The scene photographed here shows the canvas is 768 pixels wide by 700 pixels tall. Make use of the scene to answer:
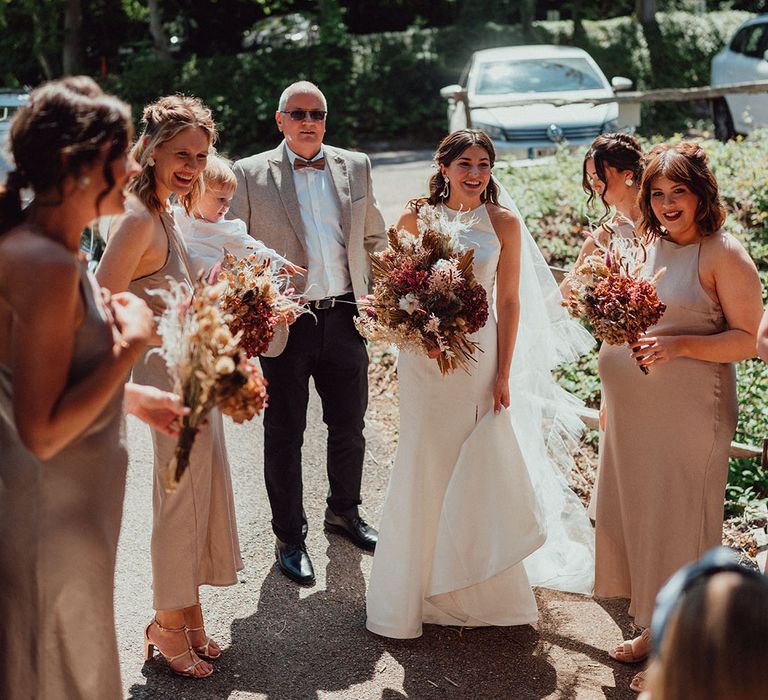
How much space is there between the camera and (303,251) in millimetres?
5613

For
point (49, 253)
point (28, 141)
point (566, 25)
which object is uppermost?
point (566, 25)

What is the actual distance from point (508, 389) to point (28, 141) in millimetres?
2891

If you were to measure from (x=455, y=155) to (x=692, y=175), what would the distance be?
1201mm

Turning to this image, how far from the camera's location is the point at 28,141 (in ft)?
9.33

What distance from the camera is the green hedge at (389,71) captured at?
22.5 m

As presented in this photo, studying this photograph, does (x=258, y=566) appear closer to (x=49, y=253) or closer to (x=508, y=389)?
(x=508, y=389)

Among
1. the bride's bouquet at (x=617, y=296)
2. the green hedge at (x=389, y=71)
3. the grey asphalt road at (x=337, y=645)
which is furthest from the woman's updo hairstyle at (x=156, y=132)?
the green hedge at (x=389, y=71)

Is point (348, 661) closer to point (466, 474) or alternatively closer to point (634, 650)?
point (466, 474)

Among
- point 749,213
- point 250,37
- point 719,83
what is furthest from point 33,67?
point 749,213

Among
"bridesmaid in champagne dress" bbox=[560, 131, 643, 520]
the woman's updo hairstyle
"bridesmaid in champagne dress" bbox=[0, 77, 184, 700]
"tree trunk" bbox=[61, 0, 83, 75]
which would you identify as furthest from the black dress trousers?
"tree trunk" bbox=[61, 0, 83, 75]

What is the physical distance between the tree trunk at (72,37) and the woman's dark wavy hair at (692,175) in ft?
74.0

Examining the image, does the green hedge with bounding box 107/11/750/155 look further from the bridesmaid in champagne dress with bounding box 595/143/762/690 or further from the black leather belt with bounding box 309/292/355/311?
the bridesmaid in champagne dress with bounding box 595/143/762/690

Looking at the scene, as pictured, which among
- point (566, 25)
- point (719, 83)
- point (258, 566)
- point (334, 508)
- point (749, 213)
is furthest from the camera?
point (566, 25)

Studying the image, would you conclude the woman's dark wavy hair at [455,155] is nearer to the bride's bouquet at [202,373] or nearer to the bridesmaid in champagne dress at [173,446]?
the bridesmaid in champagne dress at [173,446]
